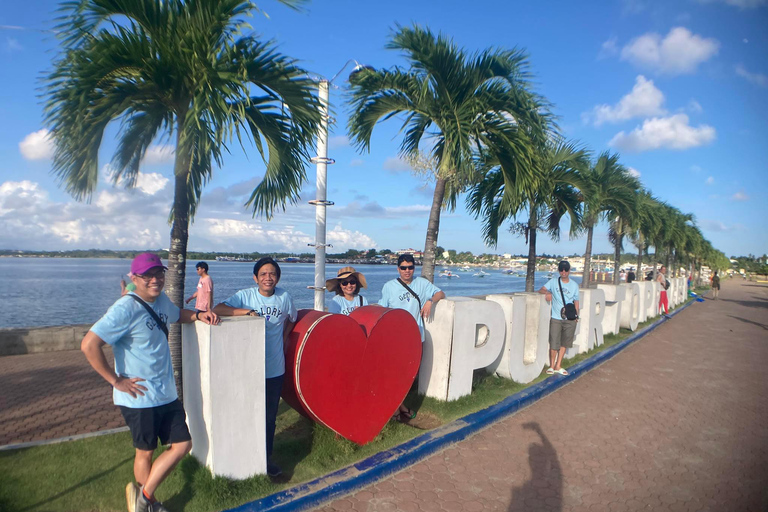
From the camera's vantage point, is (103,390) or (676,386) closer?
(103,390)

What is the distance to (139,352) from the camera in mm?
3143

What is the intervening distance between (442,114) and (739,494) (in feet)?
18.0

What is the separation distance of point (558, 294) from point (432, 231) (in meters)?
2.12

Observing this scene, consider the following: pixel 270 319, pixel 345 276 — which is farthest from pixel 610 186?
pixel 270 319

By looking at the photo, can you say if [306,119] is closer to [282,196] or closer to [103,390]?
[282,196]

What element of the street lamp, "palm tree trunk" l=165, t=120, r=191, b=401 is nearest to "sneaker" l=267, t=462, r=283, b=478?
"palm tree trunk" l=165, t=120, r=191, b=401

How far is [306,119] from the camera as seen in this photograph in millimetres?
4816

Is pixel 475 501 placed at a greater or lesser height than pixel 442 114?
lesser

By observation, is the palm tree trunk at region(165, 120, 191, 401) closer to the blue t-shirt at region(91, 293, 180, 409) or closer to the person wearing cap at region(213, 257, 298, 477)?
the person wearing cap at region(213, 257, 298, 477)

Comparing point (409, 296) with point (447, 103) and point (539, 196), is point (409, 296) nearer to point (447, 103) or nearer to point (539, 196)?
point (447, 103)

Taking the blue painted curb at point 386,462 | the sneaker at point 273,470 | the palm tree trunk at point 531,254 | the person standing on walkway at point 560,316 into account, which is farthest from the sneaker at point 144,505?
the palm tree trunk at point 531,254

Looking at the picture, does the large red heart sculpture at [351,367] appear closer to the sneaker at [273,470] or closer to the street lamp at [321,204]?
the sneaker at [273,470]

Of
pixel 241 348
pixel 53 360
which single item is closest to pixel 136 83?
pixel 241 348

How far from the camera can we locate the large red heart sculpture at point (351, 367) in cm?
413
